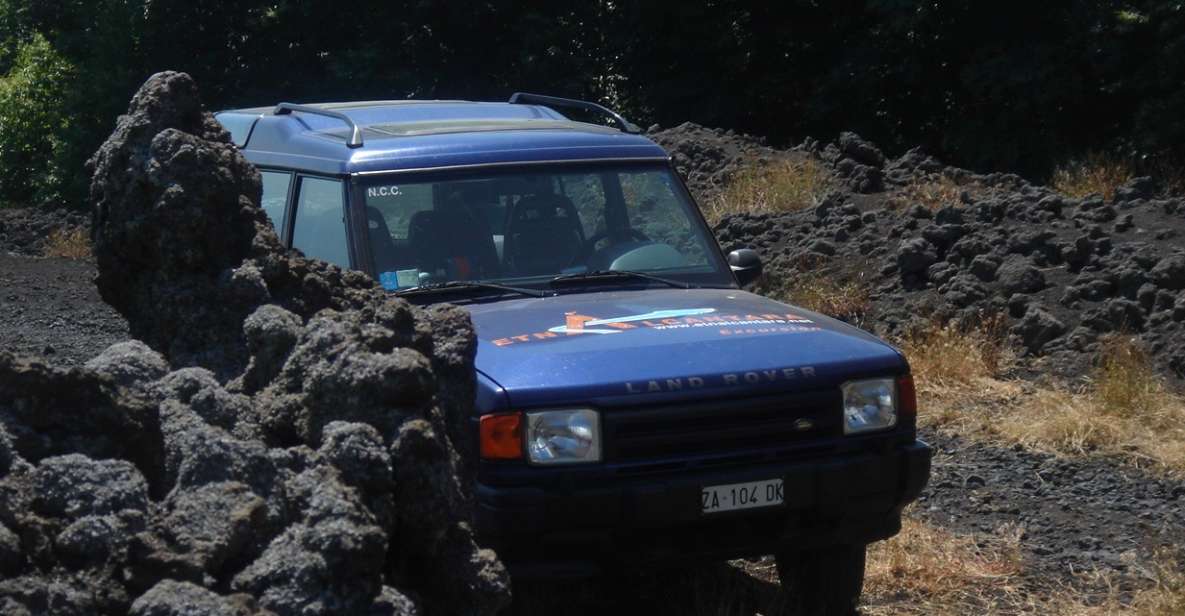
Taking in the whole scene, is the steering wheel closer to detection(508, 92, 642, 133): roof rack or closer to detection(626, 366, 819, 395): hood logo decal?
detection(508, 92, 642, 133): roof rack

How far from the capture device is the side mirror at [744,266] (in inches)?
255

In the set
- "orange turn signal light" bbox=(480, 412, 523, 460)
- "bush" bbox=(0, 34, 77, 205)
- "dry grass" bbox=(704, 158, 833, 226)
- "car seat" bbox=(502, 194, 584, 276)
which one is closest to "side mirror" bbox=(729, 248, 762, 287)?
"car seat" bbox=(502, 194, 584, 276)

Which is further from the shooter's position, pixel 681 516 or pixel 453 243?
pixel 453 243

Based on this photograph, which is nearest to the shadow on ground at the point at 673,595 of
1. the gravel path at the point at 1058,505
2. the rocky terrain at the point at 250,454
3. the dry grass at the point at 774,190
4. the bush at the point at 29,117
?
the rocky terrain at the point at 250,454

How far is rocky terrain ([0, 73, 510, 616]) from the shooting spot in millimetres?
3289

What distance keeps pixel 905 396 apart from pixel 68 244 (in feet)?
57.3

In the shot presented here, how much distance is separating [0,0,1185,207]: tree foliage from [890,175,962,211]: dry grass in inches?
185

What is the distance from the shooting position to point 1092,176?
51.1ft

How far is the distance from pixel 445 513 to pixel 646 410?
49.7 inches

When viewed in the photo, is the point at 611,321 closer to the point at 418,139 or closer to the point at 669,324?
the point at 669,324

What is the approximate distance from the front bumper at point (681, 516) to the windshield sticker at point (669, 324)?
0.56m

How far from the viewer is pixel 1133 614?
18.0 ft

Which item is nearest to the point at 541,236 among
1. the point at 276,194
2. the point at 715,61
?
the point at 276,194

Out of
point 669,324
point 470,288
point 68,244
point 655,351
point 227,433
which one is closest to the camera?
point 227,433
